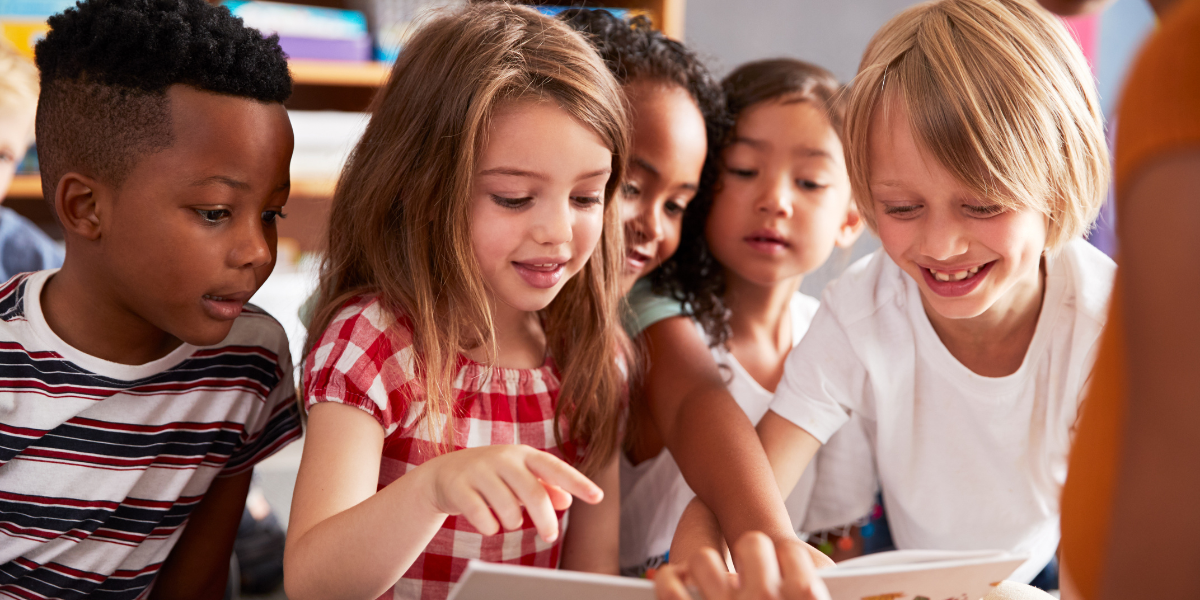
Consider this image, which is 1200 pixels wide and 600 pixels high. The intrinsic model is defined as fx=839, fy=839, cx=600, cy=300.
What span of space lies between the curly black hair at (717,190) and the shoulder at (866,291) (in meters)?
0.17

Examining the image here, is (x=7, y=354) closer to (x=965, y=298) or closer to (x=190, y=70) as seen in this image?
(x=190, y=70)

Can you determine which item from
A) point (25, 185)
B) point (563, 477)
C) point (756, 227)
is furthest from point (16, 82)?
point (563, 477)

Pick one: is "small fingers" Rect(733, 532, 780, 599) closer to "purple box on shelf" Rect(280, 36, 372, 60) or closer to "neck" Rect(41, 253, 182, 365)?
"neck" Rect(41, 253, 182, 365)

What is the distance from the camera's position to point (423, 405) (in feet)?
2.73

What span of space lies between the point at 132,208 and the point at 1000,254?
84 centimetres

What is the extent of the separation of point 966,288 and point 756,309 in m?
0.40

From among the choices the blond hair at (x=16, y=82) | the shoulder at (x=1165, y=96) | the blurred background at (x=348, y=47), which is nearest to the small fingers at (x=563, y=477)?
the shoulder at (x=1165, y=96)

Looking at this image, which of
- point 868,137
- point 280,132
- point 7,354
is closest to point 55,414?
point 7,354

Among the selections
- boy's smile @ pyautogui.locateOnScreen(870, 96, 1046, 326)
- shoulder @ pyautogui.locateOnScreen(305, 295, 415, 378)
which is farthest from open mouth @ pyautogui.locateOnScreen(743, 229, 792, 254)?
shoulder @ pyautogui.locateOnScreen(305, 295, 415, 378)

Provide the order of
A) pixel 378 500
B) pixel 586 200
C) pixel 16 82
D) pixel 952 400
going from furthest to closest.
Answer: pixel 16 82, pixel 952 400, pixel 586 200, pixel 378 500

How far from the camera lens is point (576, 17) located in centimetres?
116

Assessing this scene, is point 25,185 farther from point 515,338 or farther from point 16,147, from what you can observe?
point 515,338

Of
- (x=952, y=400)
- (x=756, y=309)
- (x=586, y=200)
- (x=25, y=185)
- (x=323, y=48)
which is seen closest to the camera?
(x=586, y=200)

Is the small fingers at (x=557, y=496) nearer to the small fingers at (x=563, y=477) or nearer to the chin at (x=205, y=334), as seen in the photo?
the small fingers at (x=563, y=477)
